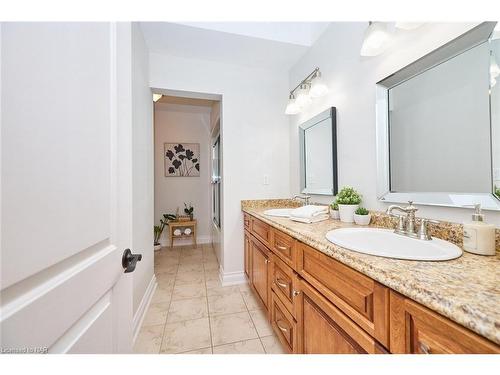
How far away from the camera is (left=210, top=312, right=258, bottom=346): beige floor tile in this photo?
55.1 inches

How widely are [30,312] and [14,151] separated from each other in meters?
0.25

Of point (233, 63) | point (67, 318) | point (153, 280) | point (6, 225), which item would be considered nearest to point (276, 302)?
point (67, 318)

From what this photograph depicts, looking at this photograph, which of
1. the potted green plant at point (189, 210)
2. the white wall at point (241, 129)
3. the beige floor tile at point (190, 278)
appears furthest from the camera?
the potted green plant at point (189, 210)

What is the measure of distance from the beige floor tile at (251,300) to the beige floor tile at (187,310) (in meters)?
0.37

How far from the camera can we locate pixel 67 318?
396mm

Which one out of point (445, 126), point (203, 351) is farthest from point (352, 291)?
point (203, 351)

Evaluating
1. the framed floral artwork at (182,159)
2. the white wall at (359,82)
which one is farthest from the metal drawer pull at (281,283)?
the framed floral artwork at (182,159)

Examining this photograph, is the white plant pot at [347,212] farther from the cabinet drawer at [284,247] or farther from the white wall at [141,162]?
the white wall at [141,162]

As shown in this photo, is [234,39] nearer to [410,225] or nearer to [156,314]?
[410,225]

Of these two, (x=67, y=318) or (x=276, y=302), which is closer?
(x=67, y=318)

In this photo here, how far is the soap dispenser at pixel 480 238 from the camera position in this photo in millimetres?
668

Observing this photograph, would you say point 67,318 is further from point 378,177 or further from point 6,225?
point 378,177

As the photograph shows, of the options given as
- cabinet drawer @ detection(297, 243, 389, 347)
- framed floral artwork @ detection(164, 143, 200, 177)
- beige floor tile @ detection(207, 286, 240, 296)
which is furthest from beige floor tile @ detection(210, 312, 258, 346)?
framed floral artwork @ detection(164, 143, 200, 177)
